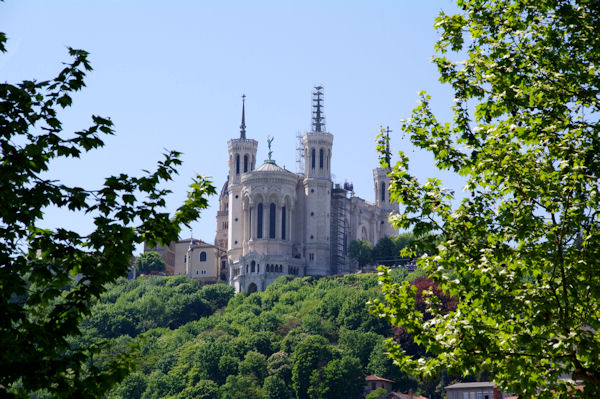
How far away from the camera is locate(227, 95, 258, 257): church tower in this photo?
158 m

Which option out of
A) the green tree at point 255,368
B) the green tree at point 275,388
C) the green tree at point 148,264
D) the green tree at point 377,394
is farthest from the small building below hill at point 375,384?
the green tree at point 148,264

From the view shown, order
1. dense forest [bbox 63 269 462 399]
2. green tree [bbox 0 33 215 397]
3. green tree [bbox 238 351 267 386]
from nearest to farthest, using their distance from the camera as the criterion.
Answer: green tree [bbox 0 33 215 397] → dense forest [bbox 63 269 462 399] → green tree [bbox 238 351 267 386]

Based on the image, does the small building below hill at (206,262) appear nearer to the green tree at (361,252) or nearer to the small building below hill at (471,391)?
the green tree at (361,252)

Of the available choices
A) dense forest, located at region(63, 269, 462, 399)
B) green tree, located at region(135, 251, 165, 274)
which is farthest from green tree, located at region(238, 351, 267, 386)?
green tree, located at region(135, 251, 165, 274)

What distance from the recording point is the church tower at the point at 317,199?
512 feet

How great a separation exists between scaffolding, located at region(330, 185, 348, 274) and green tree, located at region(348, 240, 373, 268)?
1379 millimetres

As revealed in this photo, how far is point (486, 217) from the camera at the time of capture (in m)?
25.7

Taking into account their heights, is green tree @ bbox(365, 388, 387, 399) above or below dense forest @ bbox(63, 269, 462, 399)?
below

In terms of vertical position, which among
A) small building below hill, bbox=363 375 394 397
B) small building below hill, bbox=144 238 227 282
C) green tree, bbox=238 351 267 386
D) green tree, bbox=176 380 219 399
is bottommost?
green tree, bbox=176 380 219 399

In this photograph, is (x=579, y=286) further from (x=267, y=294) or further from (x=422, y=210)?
(x=267, y=294)

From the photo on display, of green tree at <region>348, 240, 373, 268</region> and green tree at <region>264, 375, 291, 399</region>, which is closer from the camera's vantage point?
green tree at <region>264, 375, 291, 399</region>

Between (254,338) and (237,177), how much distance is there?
3857 centimetres

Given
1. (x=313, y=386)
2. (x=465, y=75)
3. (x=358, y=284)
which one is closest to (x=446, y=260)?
(x=465, y=75)

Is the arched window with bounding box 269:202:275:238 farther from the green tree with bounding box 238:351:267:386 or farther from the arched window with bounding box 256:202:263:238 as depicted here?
the green tree with bounding box 238:351:267:386
